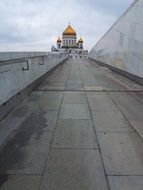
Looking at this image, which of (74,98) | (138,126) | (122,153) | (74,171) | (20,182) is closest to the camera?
(20,182)

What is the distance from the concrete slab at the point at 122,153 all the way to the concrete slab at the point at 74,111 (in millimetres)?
1431

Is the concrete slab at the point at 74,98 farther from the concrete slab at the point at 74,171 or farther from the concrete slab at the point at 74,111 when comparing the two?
the concrete slab at the point at 74,171

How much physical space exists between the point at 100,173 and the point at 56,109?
13.0 feet

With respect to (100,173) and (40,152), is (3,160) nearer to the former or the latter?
(40,152)

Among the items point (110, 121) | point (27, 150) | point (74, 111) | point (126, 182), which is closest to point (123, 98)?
point (74, 111)

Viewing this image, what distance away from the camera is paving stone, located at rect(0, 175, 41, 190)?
11.3 feet

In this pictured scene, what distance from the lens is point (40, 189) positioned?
3395 mm

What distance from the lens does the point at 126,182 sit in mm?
3576

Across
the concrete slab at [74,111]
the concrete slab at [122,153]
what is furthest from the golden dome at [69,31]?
the concrete slab at [122,153]

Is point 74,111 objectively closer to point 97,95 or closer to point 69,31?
point 97,95

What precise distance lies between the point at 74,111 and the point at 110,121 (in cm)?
132

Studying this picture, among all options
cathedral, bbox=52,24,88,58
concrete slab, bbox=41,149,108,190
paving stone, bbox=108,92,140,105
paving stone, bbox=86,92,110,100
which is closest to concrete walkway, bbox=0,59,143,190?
concrete slab, bbox=41,149,108,190

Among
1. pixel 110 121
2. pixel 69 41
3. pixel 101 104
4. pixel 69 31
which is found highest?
pixel 110 121

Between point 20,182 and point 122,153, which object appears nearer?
point 20,182
